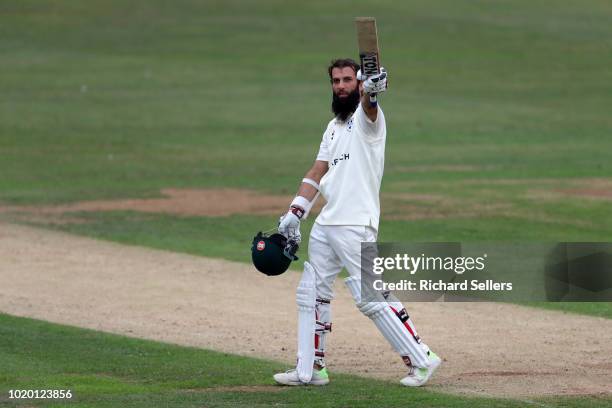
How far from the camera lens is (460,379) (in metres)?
10.6

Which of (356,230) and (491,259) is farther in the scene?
(491,259)

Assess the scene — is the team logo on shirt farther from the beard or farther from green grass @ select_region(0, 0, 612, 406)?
green grass @ select_region(0, 0, 612, 406)

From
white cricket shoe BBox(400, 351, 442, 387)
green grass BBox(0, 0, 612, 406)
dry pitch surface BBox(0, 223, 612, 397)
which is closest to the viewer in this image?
white cricket shoe BBox(400, 351, 442, 387)

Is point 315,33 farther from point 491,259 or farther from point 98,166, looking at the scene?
point 491,259

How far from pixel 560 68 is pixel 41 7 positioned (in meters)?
24.5

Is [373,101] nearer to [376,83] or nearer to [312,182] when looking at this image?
[376,83]

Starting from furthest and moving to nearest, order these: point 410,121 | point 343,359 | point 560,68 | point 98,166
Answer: point 560,68 → point 410,121 → point 98,166 → point 343,359

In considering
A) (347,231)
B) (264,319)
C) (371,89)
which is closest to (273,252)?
(347,231)

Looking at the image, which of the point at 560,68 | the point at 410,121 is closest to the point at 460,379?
the point at 410,121

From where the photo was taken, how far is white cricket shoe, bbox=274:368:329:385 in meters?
10.3

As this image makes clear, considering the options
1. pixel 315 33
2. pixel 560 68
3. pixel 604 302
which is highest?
pixel 315 33

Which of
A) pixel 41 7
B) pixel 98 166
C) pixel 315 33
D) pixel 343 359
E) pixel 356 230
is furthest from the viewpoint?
pixel 41 7

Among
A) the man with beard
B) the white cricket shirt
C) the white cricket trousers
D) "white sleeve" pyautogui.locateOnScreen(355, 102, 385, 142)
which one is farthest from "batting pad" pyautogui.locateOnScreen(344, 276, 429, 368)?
"white sleeve" pyautogui.locateOnScreen(355, 102, 385, 142)

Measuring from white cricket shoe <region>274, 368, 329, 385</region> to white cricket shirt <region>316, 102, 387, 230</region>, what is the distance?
117cm
